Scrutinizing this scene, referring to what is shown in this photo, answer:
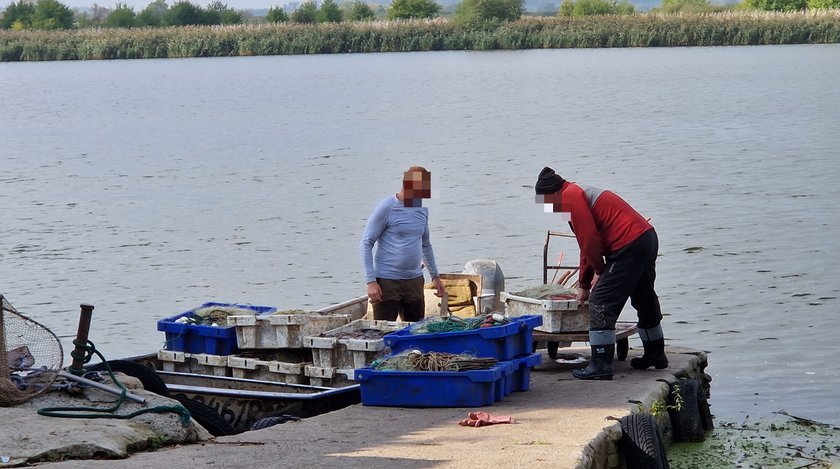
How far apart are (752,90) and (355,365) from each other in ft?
141

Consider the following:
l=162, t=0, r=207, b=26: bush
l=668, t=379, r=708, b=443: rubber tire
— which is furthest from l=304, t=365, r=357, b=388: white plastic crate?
l=162, t=0, r=207, b=26: bush

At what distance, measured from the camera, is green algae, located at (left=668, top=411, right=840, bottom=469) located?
9.82 metres

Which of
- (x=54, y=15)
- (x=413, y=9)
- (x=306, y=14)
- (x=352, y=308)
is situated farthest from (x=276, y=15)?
(x=352, y=308)

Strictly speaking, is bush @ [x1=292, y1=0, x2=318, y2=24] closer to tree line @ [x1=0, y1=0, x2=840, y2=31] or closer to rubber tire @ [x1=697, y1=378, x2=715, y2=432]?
tree line @ [x1=0, y1=0, x2=840, y2=31]

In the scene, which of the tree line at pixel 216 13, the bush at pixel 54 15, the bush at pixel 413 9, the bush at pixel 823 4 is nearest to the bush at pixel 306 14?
the tree line at pixel 216 13

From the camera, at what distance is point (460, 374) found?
9.22m

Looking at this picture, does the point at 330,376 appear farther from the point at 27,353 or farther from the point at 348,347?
the point at 27,353

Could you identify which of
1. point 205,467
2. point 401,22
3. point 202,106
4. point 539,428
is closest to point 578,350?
point 539,428

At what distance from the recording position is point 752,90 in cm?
5072

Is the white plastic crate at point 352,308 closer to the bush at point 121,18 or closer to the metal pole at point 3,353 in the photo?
the metal pole at point 3,353

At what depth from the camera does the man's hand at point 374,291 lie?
1062cm

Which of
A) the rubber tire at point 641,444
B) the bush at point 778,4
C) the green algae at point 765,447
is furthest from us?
the bush at point 778,4

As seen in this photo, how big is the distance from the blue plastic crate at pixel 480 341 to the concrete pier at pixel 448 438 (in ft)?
1.11

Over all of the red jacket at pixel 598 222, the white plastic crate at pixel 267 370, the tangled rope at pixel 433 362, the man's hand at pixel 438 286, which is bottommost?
the white plastic crate at pixel 267 370
